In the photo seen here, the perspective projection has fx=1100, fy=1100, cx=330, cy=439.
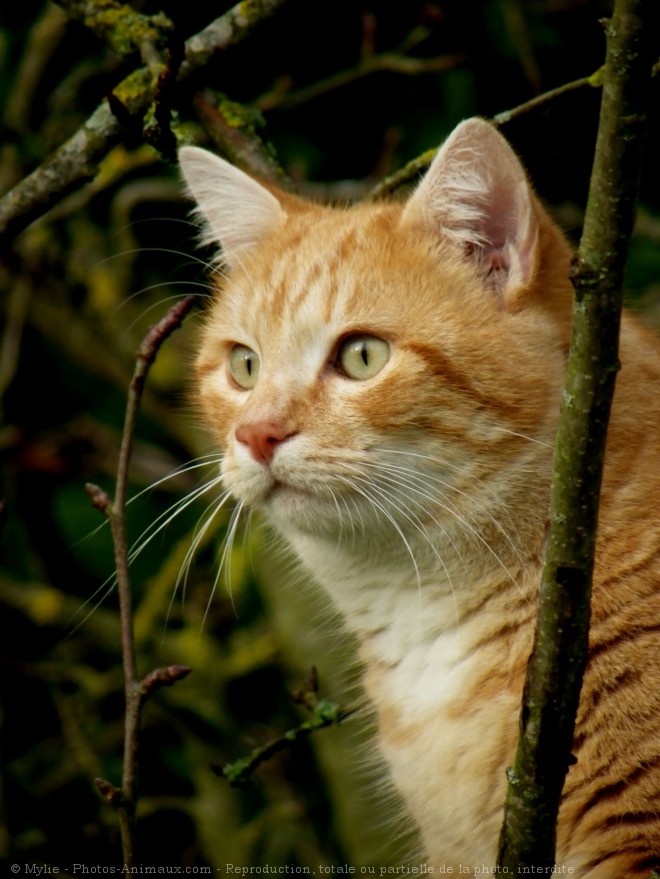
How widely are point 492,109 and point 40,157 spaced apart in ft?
5.52

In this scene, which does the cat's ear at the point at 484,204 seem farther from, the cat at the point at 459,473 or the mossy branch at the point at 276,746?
the mossy branch at the point at 276,746

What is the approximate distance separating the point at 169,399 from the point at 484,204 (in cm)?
242

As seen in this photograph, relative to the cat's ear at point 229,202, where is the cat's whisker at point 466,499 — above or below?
below

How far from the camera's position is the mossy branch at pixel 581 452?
1241 mm

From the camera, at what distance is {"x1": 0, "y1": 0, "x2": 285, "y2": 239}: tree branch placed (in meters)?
2.42

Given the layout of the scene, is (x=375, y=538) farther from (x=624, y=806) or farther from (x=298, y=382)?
(x=624, y=806)

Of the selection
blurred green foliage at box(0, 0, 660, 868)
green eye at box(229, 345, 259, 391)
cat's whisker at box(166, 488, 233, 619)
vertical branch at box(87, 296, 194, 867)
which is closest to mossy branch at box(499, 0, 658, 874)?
vertical branch at box(87, 296, 194, 867)

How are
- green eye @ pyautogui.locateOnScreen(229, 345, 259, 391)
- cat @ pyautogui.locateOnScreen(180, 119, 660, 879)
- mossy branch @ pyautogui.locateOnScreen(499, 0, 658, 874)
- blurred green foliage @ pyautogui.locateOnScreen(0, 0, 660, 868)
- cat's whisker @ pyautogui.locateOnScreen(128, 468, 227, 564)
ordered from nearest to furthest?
mossy branch @ pyautogui.locateOnScreen(499, 0, 658, 874), cat @ pyautogui.locateOnScreen(180, 119, 660, 879), cat's whisker @ pyautogui.locateOnScreen(128, 468, 227, 564), green eye @ pyautogui.locateOnScreen(229, 345, 259, 391), blurred green foliage @ pyautogui.locateOnScreen(0, 0, 660, 868)

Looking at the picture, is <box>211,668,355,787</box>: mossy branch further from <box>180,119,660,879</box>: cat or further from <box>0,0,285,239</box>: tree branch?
<box>0,0,285,239</box>: tree branch

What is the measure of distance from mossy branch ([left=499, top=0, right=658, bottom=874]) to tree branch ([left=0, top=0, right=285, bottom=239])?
1392mm

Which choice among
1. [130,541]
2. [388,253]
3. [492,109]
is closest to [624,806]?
[388,253]

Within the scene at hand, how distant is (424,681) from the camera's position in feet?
7.64

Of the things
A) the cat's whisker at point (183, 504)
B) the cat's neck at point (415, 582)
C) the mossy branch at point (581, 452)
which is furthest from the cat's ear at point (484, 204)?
the mossy branch at point (581, 452)

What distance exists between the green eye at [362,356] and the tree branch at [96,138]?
699mm
